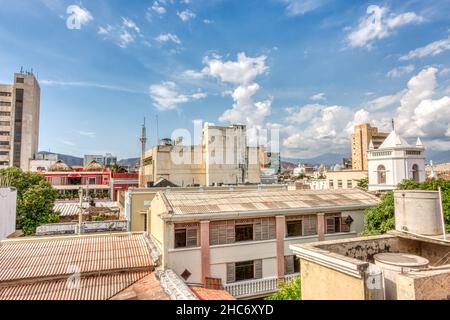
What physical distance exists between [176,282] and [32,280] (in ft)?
16.8

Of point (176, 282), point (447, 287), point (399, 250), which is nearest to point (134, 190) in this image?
point (176, 282)

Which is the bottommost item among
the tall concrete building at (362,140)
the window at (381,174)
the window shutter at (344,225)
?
the window shutter at (344,225)

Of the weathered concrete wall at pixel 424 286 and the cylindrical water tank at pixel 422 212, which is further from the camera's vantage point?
the cylindrical water tank at pixel 422 212

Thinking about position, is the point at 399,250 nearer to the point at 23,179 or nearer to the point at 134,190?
the point at 134,190

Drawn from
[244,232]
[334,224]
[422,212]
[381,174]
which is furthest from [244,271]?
[381,174]

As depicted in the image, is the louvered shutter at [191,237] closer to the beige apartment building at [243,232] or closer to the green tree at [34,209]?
the beige apartment building at [243,232]

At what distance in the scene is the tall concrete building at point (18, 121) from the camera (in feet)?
218

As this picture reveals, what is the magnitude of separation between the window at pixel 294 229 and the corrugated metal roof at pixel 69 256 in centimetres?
743

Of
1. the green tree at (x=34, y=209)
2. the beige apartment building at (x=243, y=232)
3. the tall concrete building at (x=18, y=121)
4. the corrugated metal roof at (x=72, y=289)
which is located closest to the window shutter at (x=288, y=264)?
the beige apartment building at (x=243, y=232)

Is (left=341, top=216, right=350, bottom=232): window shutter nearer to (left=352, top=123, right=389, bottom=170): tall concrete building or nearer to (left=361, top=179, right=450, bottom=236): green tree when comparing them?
(left=361, top=179, right=450, bottom=236): green tree

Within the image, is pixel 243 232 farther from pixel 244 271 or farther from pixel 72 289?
pixel 72 289

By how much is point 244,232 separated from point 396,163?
2007 cm

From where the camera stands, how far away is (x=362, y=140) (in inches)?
3875

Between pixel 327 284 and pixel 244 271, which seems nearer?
pixel 327 284
